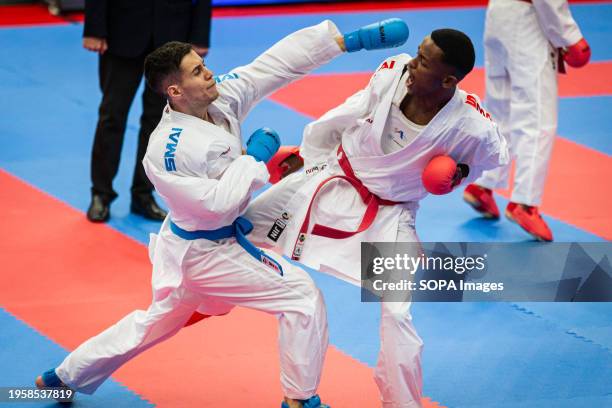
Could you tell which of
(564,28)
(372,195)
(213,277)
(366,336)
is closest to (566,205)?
(564,28)

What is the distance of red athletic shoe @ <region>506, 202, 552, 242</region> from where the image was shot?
625 centimetres

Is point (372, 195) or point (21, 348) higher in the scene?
point (372, 195)

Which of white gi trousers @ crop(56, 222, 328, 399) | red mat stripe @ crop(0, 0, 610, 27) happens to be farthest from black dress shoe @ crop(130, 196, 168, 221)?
red mat stripe @ crop(0, 0, 610, 27)

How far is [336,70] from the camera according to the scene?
33.0 ft

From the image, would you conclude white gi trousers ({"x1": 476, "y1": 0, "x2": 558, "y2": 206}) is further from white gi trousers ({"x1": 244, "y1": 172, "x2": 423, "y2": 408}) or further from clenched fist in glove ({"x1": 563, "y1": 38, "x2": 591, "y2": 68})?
white gi trousers ({"x1": 244, "y1": 172, "x2": 423, "y2": 408})

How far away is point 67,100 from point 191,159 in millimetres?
5411

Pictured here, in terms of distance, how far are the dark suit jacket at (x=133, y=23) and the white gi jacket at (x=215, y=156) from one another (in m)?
2.26

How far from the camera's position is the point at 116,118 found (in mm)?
6520

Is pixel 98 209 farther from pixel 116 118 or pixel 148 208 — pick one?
pixel 116 118

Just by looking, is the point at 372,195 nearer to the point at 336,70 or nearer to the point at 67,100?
the point at 67,100

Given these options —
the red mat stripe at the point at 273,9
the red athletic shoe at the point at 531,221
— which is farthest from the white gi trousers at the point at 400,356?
the red mat stripe at the point at 273,9

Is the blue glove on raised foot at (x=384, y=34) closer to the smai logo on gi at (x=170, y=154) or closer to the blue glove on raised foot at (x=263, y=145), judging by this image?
the blue glove on raised foot at (x=263, y=145)

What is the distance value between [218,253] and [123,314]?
1550 millimetres

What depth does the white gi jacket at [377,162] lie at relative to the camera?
404 cm
